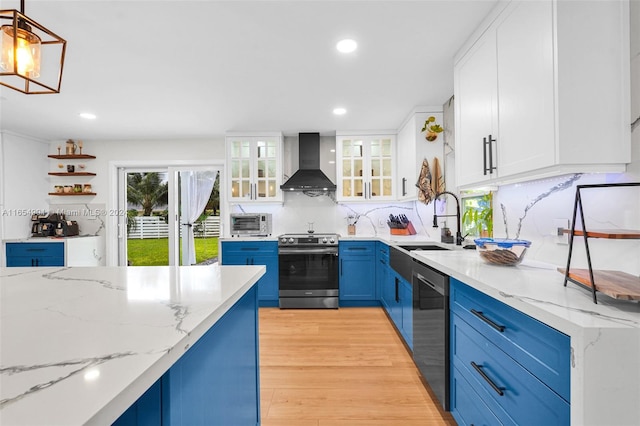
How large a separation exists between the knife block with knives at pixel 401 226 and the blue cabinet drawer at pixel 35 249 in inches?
178

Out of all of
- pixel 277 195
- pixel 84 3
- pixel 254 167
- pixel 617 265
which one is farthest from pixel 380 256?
pixel 84 3

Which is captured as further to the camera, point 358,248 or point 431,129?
point 358,248

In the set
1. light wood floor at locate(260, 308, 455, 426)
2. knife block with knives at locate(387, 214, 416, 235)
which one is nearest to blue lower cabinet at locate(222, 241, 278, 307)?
light wood floor at locate(260, 308, 455, 426)

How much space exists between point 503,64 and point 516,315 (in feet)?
4.40

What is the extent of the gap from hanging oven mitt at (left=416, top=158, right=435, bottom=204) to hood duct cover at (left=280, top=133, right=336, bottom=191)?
122cm

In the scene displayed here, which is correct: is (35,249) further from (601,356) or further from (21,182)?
(601,356)

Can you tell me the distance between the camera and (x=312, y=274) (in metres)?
3.89

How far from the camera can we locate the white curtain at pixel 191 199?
15.7 ft

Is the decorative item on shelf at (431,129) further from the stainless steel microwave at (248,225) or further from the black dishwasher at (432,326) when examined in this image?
the stainless steel microwave at (248,225)

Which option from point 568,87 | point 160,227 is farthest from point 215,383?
point 160,227

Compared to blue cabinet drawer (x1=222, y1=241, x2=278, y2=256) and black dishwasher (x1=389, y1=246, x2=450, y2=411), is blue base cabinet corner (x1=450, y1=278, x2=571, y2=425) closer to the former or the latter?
black dishwasher (x1=389, y1=246, x2=450, y2=411)

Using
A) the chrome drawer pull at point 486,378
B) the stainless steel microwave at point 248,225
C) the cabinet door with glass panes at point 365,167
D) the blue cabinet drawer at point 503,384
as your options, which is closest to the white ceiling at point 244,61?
the cabinet door with glass panes at point 365,167

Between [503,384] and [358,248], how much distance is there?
277 cm

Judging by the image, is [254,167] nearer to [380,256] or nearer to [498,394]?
[380,256]
